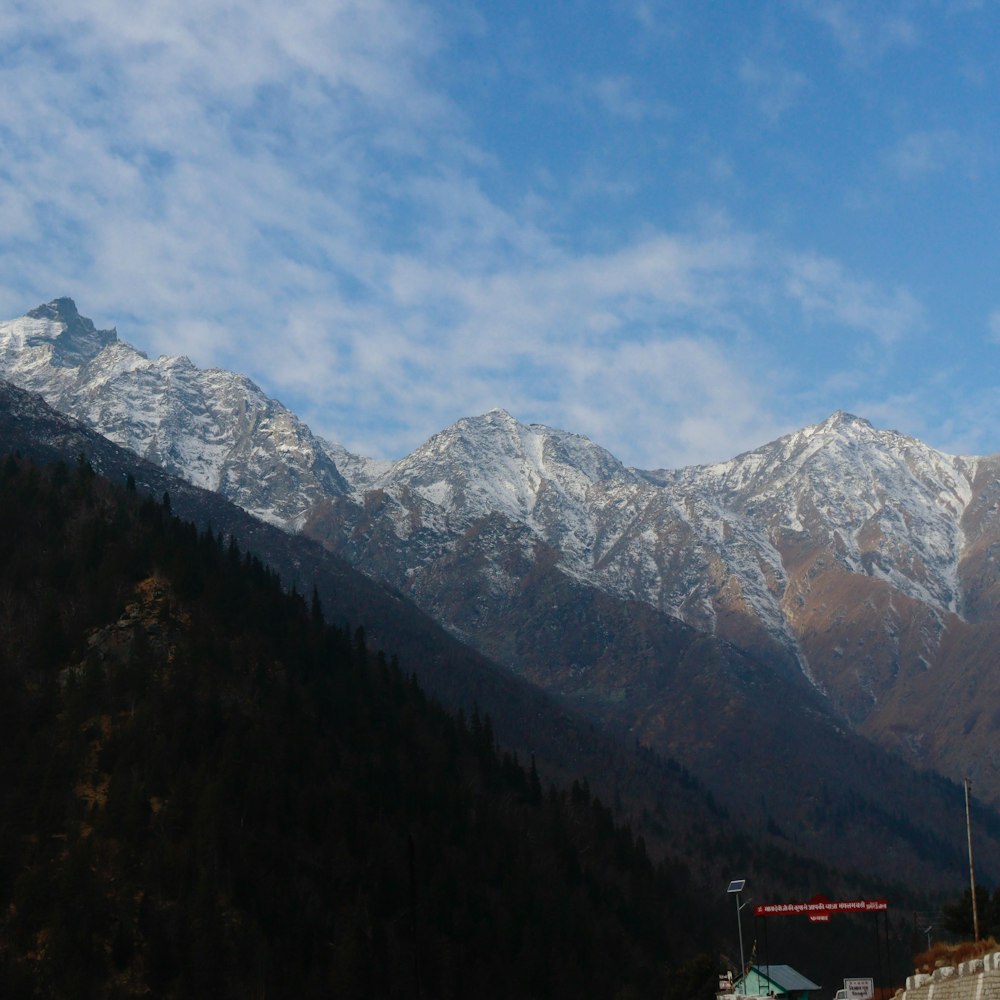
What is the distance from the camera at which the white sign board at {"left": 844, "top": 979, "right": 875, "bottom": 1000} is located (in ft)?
435

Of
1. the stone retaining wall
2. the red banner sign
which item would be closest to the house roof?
the red banner sign

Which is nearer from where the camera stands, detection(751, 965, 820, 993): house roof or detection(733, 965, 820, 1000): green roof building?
detection(733, 965, 820, 1000): green roof building

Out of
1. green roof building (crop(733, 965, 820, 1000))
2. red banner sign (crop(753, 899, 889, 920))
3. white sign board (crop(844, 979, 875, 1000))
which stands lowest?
green roof building (crop(733, 965, 820, 1000))

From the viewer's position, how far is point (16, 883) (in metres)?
178

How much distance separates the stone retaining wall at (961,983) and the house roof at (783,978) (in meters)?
61.5

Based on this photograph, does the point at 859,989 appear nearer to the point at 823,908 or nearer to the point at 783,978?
the point at 823,908

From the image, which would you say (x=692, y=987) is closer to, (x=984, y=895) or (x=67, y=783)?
(x=984, y=895)

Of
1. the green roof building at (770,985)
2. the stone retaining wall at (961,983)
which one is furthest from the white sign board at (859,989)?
the stone retaining wall at (961,983)

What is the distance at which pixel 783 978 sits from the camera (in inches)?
6545

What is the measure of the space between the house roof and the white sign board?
59.1ft

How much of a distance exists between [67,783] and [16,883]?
1940cm

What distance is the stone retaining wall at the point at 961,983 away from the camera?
80625 mm

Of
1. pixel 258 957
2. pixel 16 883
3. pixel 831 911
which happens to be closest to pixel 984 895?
pixel 831 911

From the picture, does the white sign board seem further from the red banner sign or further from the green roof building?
the green roof building
